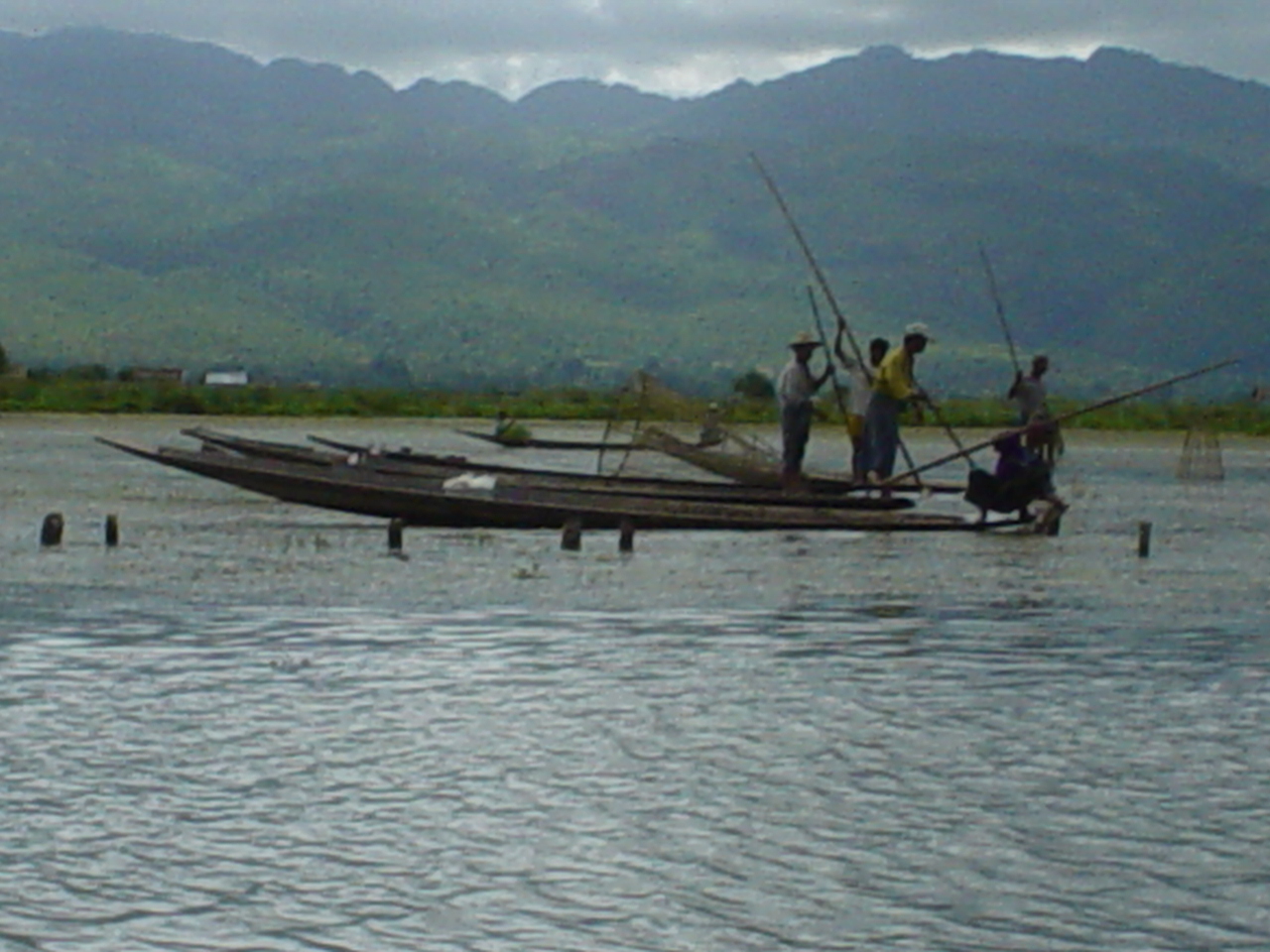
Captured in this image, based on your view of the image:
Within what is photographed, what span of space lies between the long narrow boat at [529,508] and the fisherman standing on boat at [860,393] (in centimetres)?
146

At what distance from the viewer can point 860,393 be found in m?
22.8

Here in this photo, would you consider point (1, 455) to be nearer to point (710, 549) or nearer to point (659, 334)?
point (710, 549)

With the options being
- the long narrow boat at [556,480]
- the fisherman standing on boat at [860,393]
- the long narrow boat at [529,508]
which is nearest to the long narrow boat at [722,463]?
the fisherman standing on boat at [860,393]

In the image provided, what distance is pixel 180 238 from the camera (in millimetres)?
195000

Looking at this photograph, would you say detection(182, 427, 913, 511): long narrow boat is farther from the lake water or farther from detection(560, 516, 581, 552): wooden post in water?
detection(560, 516, 581, 552): wooden post in water

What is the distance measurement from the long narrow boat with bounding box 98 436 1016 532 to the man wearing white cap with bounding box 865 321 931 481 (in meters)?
0.89

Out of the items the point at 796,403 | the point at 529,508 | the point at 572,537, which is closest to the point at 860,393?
the point at 796,403

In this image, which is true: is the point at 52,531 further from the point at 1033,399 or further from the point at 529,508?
the point at 1033,399

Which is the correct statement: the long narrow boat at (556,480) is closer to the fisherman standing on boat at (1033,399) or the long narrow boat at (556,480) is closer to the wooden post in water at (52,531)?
the fisherman standing on boat at (1033,399)

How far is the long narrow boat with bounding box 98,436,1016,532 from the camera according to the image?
2038cm

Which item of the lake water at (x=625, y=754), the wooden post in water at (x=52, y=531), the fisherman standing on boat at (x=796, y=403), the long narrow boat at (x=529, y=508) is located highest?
the fisherman standing on boat at (x=796, y=403)

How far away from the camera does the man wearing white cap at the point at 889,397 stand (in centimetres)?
2102

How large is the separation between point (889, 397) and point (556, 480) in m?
3.85

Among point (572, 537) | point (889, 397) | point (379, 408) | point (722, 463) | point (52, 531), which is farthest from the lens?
point (379, 408)
